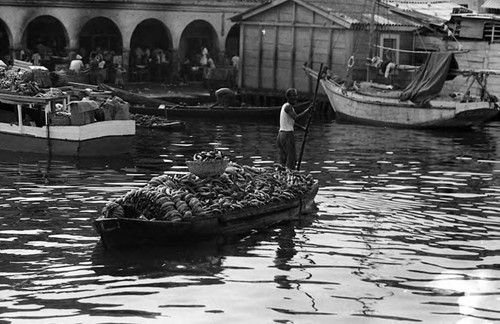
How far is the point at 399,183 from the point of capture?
23.6 meters

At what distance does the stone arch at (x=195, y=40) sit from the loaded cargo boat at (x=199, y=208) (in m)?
32.6

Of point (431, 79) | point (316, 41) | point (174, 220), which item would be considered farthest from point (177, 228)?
point (316, 41)

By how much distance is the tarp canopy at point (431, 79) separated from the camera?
121 feet

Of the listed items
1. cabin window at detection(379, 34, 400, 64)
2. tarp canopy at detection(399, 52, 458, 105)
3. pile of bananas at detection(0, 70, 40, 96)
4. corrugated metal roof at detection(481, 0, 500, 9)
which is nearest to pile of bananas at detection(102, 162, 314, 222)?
pile of bananas at detection(0, 70, 40, 96)

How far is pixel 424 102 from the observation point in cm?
3688

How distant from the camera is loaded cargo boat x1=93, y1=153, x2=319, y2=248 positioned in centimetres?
1600

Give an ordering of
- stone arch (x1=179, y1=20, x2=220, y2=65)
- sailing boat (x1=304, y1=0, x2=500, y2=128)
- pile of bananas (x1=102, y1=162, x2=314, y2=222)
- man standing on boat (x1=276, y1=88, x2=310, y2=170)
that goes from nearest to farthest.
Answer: pile of bananas (x1=102, y1=162, x2=314, y2=222)
man standing on boat (x1=276, y1=88, x2=310, y2=170)
sailing boat (x1=304, y1=0, x2=500, y2=128)
stone arch (x1=179, y1=20, x2=220, y2=65)

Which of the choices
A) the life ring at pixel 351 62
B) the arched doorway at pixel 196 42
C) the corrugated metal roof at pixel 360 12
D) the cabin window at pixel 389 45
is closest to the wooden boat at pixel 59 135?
the life ring at pixel 351 62

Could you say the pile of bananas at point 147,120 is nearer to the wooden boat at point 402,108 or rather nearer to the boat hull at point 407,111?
the wooden boat at point 402,108

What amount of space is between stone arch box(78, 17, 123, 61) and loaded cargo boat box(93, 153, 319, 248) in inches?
1201

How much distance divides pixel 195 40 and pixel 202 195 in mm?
35588

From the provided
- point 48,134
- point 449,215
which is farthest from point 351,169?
point 48,134

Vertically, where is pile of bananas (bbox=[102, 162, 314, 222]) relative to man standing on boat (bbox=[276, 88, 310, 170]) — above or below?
below

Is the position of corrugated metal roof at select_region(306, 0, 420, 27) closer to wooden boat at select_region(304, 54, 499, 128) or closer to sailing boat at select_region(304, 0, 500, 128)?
wooden boat at select_region(304, 54, 499, 128)
